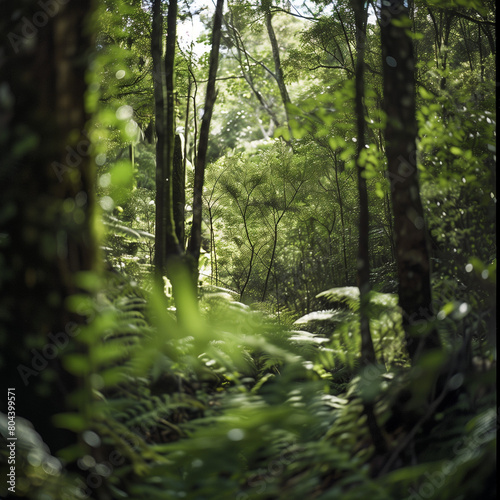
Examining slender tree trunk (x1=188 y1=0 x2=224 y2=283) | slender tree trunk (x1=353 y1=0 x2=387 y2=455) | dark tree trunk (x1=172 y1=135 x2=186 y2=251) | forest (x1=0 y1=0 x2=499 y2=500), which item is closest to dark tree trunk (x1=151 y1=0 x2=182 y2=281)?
slender tree trunk (x1=188 y1=0 x2=224 y2=283)

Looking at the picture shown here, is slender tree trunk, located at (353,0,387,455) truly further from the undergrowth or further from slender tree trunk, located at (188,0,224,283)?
slender tree trunk, located at (188,0,224,283)

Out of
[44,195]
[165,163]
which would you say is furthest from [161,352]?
[165,163]

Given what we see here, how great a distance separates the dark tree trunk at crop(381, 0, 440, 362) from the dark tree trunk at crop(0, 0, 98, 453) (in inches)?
51.5

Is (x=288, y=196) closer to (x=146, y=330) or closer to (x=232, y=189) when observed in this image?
(x=232, y=189)

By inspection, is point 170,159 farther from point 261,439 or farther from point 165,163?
point 261,439

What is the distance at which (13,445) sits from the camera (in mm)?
1316

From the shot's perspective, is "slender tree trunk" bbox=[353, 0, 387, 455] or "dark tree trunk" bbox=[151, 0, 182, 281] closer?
"slender tree trunk" bbox=[353, 0, 387, 455]

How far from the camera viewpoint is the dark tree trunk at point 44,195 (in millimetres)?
1255

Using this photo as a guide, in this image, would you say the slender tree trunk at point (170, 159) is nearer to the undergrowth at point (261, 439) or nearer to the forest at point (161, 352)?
the forest at point (161, 352)

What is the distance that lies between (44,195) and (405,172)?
4.92ft

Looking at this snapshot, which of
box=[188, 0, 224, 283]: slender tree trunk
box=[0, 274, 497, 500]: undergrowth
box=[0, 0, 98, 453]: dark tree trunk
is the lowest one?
box=[0, 274, 497, 500]: undergrowth

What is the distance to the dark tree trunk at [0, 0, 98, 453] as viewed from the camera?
1255 mm

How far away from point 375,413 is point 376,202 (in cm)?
678

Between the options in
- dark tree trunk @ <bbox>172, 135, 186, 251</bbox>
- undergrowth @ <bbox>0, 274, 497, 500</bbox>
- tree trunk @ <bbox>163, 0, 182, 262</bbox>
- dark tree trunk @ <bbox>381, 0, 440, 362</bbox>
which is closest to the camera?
undergrowth @ <bbox>0, 274, 497, 500</bbox>
